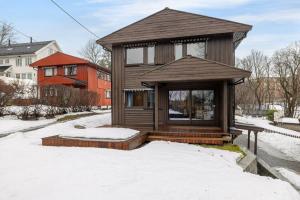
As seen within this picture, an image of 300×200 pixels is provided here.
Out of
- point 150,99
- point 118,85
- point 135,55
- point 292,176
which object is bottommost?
point 292,176

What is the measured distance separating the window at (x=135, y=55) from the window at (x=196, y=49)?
247 centimetres

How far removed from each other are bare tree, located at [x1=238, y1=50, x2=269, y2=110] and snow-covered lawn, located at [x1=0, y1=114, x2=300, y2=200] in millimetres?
35920

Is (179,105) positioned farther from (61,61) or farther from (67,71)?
(61,61)

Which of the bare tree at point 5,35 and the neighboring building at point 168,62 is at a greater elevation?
the bare tree at point 5,35

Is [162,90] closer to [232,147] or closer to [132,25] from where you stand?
[132,25]

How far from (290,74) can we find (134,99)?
25619 millimetres

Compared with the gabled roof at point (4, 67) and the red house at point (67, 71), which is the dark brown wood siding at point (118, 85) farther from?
the gabled roof at point (4, 67)

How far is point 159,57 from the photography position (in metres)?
12.0

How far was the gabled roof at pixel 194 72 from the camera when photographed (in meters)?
8.91

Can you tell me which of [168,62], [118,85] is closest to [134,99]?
[118,85]

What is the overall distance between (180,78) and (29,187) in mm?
6695

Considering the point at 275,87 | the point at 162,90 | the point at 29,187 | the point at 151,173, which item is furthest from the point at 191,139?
the point at 275,87

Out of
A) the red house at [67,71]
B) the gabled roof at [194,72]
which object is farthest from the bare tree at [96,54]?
the gabled roof at [194,72]

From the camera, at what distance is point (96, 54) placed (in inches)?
1763
